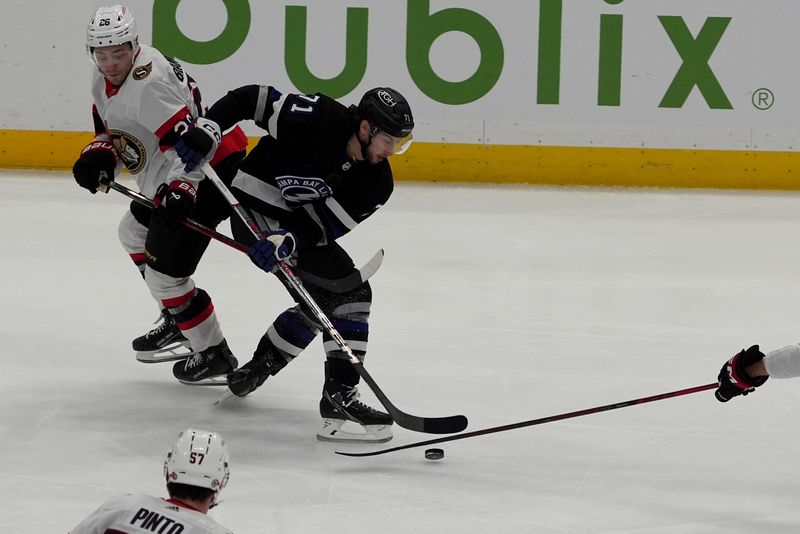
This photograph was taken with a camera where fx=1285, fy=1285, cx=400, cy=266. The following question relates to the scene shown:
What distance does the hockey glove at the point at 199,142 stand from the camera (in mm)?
3170

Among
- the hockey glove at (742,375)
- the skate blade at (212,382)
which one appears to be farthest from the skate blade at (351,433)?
the hockey glove at (742,375)

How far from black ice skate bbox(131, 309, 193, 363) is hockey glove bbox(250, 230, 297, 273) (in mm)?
803

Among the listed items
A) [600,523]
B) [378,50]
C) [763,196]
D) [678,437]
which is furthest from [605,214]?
[600,523]

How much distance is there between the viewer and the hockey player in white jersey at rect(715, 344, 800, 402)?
2574 mm

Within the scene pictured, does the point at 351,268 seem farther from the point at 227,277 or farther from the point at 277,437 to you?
the point at 227,277

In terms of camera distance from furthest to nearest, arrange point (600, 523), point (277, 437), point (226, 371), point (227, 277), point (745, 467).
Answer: point (227, 277), point (226, 371), point (277, 437), point (745, 467), point (600, 523)

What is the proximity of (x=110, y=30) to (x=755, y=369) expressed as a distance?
Answer: 1839 mm

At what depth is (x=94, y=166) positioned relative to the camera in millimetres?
3426

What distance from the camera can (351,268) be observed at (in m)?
3.27

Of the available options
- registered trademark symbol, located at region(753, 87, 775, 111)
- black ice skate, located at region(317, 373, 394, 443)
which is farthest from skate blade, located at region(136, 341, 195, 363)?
registered trademark symbol, located at region(753, 87, 775, 111)

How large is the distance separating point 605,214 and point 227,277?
2.50 metres

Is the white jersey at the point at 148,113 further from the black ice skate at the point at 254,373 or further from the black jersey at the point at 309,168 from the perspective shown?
the black ice skate at the point at 254,373

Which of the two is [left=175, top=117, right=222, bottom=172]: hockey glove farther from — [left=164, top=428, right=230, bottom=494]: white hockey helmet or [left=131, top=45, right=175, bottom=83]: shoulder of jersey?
[left=164, top=428, right=230, bottom=494]: white hockey helmet

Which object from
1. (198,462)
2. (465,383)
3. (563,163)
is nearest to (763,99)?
(563,163)
